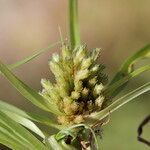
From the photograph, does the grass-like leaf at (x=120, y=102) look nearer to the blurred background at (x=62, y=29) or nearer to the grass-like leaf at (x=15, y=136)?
the grass-like leaf at (x=15, y=136)

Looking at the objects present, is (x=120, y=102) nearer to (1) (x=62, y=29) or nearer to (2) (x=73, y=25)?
(2) (x=73, y=25)

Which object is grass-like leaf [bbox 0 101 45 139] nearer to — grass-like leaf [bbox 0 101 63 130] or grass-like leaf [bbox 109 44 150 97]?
grass-like leaf [bbox 0 101 63 130]

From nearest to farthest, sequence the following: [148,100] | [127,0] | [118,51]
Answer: [148,100] < [118,51] < [127,0]

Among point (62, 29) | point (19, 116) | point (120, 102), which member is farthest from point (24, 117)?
point (62, 29)

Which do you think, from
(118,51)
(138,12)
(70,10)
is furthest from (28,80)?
(70,10)

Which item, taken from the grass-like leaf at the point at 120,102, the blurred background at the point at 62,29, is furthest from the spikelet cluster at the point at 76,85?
the blurred background at the point at 62,29

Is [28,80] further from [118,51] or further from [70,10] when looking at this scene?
[70,10]
